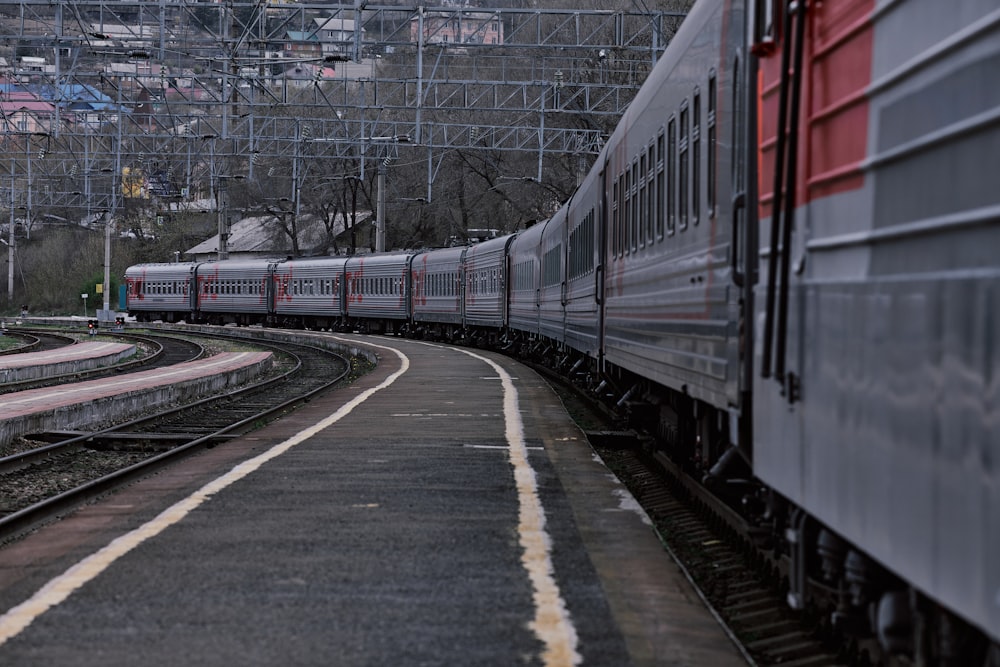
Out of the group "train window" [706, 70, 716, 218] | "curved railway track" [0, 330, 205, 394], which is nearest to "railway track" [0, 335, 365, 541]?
"curved railway track" [0, 330, 205, 394]

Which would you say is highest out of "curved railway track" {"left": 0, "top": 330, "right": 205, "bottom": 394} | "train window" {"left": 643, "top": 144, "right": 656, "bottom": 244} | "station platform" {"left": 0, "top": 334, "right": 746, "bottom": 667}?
"train window" {"left": 643, "top": 144, "right": 656, "bottom": 244}

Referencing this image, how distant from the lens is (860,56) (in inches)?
159

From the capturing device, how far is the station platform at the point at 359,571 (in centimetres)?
591

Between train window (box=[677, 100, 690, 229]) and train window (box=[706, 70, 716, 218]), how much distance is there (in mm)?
885

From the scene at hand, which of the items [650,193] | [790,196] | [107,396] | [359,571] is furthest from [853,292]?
[107,396]

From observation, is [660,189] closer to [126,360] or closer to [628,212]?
[628,212]

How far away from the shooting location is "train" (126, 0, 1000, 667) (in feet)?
10.1

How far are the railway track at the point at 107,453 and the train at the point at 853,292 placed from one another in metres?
4.73

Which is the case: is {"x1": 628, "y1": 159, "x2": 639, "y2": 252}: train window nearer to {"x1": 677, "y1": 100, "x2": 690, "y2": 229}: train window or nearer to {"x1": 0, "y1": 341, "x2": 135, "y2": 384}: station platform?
{"x1": 677, "y1": 100, "x2": 690, "y2": 229}: train window

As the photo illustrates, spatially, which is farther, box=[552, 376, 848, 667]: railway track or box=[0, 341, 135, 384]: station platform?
box=[0, 341, 135, 384]: station platform

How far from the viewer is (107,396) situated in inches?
808

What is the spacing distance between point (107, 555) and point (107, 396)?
13194mm

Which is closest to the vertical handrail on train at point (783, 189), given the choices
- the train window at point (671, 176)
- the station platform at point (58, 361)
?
the train window at point (671, 176)

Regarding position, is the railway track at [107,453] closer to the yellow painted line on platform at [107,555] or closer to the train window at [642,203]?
the yellow painted line on platform at [107,555]
